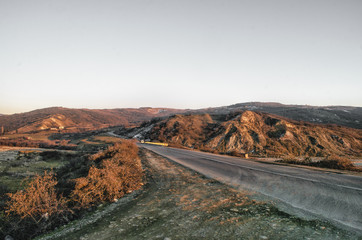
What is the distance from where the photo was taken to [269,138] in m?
37.2

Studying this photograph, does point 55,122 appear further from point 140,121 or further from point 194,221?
point 194,221

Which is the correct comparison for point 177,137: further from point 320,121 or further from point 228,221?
point 320,121

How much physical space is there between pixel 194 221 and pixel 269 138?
121ft

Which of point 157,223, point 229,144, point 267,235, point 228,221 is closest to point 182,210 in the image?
point 157,223

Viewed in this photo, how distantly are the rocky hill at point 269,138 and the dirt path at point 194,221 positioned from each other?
27.2 meters

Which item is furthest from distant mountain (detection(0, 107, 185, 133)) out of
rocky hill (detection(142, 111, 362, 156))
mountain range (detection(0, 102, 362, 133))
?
rocky hill (detection(142, 111, 362, 156))

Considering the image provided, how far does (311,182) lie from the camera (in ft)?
24.4

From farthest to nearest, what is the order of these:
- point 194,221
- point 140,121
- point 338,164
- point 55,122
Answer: point 140,121, point 55,122, point 338,164, point 194,221

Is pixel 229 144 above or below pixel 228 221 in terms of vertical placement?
below

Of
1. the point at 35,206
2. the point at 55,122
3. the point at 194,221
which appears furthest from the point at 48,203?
the point at 55,122

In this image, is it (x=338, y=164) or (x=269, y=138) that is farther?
(x=269, y=138)

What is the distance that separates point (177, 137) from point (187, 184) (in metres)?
37.4

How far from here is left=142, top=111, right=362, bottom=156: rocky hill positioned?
33.6 metres

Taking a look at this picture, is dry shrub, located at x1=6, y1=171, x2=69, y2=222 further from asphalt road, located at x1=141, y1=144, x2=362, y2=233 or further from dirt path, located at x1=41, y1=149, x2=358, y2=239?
asphalt road, located at x1=141, y1=144, x2=362, y2=233
